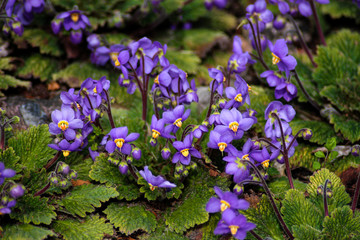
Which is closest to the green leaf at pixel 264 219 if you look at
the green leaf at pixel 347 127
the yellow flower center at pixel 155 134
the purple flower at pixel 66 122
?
the yellow flower center at pixel 155 134

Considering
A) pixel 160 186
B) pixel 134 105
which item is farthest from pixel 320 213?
pixel 134 105

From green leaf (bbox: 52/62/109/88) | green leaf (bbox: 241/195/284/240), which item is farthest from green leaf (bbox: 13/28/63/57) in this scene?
green leaf (bbox: 241/195/284/240)

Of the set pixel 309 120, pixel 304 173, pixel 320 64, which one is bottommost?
pixel 304 173

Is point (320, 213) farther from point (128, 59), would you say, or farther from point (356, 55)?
point (356, 55)

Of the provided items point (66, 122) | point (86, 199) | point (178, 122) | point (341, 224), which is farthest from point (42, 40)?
point (341, 224)

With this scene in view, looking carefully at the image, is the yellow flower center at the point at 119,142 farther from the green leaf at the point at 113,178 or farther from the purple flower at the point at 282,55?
the purple flower at the point at 282,55

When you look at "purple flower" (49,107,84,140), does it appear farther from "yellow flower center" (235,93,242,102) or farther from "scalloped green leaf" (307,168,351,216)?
"scalloped green leaf" (307,168,351,216)
